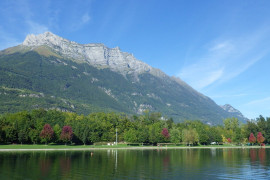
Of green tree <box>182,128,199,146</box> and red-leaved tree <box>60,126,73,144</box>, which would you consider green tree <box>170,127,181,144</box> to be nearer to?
green tree <box>182,128,199,146</box>

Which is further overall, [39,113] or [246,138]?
[246,138]

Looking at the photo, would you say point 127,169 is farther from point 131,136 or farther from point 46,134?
point 131,136

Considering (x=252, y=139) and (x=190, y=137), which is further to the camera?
(x=252, y=139)

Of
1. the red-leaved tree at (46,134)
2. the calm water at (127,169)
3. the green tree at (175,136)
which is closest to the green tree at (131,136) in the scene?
the green tree at (175,136)

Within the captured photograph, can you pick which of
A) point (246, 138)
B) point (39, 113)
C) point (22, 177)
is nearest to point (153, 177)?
point (22, 177)

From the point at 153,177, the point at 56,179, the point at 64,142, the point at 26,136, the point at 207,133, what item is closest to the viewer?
the point at 56,179

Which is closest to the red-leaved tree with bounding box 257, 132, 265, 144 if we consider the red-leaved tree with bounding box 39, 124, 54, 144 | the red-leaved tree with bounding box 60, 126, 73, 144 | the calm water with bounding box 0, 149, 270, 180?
the calm water with bounding box 0, 149, 270, 180

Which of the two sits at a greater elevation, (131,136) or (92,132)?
(92,132)

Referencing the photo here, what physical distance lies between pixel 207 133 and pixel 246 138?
35931mm

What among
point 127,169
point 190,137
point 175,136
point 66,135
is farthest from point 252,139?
point 127,169

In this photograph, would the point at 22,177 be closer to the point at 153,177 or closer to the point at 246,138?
the point at 153,177

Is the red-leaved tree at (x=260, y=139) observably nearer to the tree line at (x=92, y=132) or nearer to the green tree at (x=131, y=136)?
the tree line at (x=92, y=132)

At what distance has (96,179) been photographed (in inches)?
1431

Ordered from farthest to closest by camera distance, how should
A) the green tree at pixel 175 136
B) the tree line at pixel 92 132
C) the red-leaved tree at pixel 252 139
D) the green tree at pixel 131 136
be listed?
the red-leaved tree at pixel 252 139, the green tree at pixel 175 136, the green tree at pixel 131 136, the tree line at pixel 92 132
